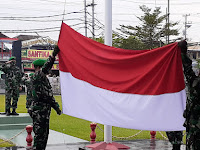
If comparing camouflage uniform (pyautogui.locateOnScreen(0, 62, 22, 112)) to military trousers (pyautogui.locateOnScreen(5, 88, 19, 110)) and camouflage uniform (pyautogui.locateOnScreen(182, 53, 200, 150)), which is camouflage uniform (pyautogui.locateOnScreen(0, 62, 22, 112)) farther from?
camouflage uniform (pyautogui.locateOnScreen(182, 53, 200, 150))

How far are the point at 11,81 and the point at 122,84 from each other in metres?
8.88

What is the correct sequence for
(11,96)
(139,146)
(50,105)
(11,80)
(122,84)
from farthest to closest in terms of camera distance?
1. (11,96)
2. (11,80)
3. (139,146)
4. (50,105)
5. (122,84)

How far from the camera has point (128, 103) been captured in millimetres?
6762

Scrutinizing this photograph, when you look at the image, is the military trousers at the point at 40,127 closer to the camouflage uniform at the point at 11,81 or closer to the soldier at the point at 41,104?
the soldier at the point at 41,104

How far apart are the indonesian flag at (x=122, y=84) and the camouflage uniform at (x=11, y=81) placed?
755cm

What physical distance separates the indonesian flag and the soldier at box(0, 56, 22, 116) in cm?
752

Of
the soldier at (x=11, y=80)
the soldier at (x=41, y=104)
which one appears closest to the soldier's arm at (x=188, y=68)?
the soldier at (x=41, y=104)

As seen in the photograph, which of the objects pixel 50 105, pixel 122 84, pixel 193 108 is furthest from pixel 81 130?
pixel 193 108

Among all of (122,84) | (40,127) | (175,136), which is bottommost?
(175,136)

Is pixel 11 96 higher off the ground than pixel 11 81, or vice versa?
pixel 11 81

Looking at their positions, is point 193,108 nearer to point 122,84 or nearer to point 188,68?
point 188,68

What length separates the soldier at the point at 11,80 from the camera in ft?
48.5

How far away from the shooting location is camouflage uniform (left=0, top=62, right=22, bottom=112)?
1482 cm

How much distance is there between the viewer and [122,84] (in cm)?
697
